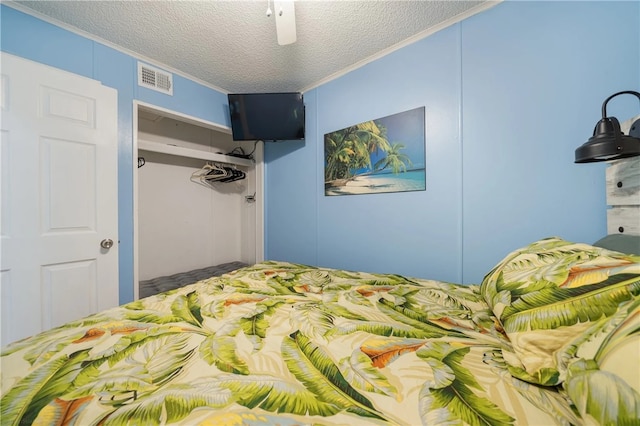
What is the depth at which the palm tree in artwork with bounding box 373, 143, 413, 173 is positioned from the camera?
1.85m

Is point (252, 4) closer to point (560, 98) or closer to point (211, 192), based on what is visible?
point (560, 98)

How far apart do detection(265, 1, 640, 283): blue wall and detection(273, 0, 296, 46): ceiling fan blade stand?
91 cm

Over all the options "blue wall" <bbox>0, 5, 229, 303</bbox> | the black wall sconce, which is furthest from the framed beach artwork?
"blue wall" <bbox>0, 5, 229, 303</bbox>

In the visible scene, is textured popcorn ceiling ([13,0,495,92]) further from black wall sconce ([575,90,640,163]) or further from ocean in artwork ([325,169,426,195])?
black wall sconce ([575,90,640,163])

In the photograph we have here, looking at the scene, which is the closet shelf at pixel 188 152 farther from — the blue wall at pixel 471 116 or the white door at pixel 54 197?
the white door at pixel 54 197

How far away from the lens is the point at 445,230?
1.69 meters

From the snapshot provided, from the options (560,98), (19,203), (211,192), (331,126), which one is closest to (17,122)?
(19,203)

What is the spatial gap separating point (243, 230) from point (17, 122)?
2297 millimetres

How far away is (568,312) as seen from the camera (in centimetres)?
55

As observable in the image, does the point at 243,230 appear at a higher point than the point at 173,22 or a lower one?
lower

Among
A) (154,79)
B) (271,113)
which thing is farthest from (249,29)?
(154,79)

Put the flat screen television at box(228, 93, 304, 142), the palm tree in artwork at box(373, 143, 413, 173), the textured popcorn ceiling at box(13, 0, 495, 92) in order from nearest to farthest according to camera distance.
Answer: the textured popcorn ceiling at box(13, 0, 495, 92), the palm tree in artwork at box(373, 143, 413, 173), the flat screen television at box(228, 93, 304, 142)

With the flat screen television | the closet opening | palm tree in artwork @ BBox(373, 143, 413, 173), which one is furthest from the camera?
the closet opening

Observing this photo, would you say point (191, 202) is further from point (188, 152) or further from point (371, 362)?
point (371, 362)
